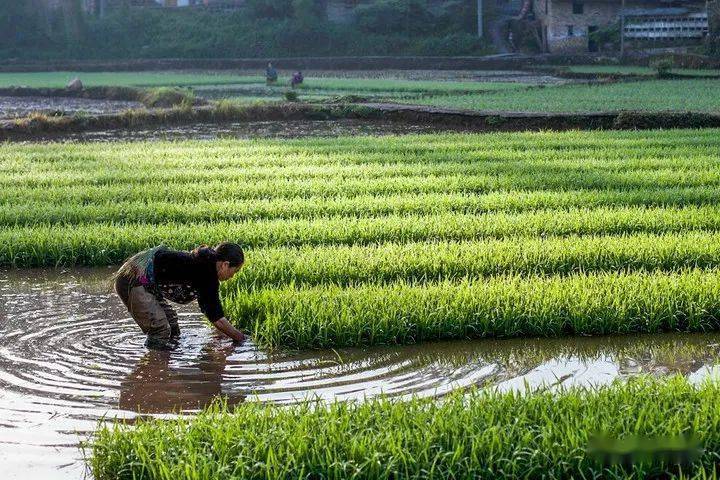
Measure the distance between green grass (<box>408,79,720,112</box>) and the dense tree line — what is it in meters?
15.5

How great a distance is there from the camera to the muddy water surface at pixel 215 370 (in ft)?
12.8

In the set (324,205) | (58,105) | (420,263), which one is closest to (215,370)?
(420,263)

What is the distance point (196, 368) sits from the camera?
4484mm

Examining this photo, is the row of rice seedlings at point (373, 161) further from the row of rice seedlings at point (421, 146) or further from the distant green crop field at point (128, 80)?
the distant green crop field at point (128, 80)

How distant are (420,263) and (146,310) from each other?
72.9 inches

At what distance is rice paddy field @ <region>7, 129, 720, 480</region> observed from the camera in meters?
3.17

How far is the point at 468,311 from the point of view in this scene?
16.3 feet

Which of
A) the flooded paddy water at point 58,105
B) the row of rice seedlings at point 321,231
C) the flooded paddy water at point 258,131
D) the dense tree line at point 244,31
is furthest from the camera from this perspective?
the dense tree line at point 244,31

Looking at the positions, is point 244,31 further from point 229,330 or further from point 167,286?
point 229,330

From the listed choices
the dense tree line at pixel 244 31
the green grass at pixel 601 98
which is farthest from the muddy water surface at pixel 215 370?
the dense tree line at pixel 244 31

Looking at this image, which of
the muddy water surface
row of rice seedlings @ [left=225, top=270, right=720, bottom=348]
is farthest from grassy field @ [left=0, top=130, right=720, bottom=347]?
the muddy water surface

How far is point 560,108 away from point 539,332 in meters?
13.5

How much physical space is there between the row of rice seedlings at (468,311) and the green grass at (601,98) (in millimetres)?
11959

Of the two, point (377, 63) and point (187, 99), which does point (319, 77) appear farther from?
point (187, 99)
